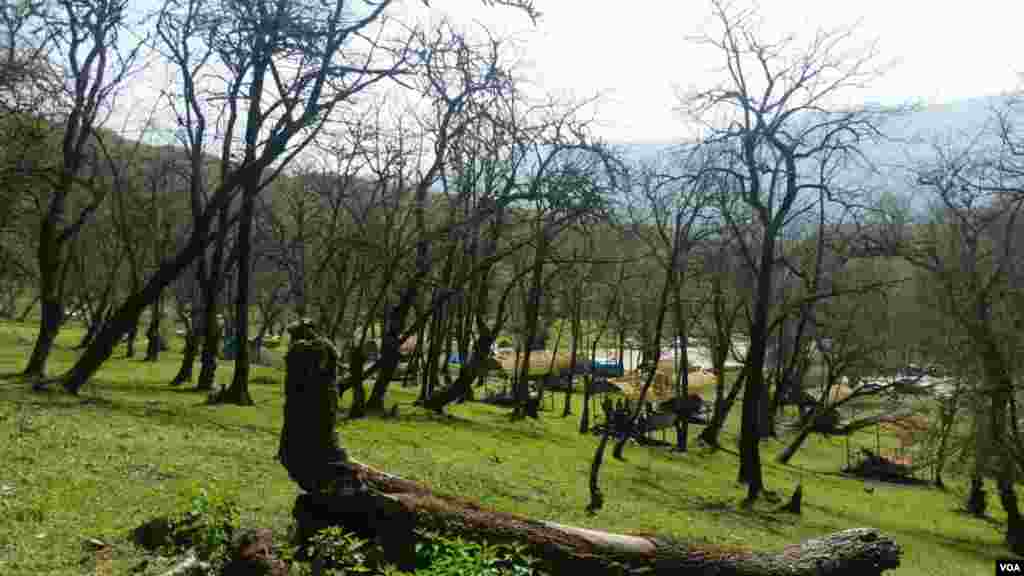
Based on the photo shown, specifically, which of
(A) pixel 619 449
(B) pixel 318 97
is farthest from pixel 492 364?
(B) pixel 318 97

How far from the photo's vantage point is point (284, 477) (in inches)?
421

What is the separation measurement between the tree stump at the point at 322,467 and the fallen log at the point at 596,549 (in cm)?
16

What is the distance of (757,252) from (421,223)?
Result: 1363cm

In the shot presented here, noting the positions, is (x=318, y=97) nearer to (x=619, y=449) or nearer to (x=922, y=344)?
(x=619, y=449)

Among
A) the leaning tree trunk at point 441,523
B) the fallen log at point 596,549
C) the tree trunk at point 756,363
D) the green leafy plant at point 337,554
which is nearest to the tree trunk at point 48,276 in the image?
the leaning tree trunk at point 441,523

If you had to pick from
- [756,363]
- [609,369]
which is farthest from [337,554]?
[609,369]

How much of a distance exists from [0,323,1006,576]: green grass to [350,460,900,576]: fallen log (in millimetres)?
1693

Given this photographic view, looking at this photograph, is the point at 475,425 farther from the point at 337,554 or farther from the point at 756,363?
the point at 337,554

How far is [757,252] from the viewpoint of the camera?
30.0 m

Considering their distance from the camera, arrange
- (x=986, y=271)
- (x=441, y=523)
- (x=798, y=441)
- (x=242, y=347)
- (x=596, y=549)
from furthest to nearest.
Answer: (x=798, y=441) < (x=986, y=271) < (x=242, y=347) < (x=596, y=549) < (x=441, y=523)

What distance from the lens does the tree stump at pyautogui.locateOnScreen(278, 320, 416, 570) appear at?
6.63 metres

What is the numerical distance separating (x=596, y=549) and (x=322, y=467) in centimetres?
248

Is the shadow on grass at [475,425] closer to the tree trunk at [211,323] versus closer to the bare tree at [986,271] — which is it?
the tree trunk at [211,323]

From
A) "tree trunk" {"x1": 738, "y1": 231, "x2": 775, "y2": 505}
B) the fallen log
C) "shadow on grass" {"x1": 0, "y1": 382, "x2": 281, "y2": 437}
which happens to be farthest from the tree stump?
"tree trunk" {"x1": 738, "y1": 231, "x2": 775, "y2": 505}
